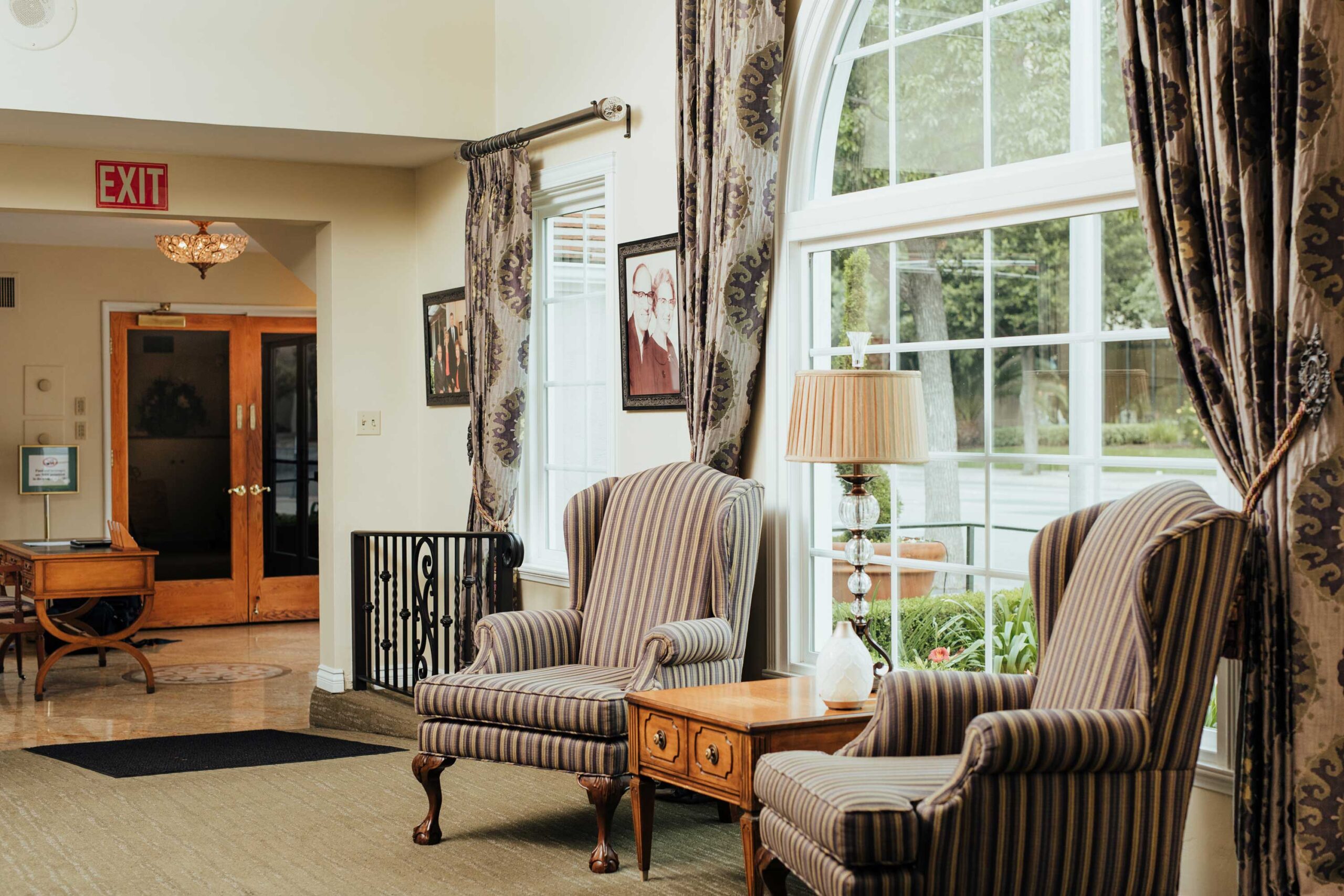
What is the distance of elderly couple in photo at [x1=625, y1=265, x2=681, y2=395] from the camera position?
16.2 ft

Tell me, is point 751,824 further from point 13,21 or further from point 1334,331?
point 13,21

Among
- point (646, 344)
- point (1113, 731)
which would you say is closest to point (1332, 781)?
point (1113, 731)

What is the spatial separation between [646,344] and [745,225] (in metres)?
0.85

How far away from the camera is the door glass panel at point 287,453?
Result: 32.5ft

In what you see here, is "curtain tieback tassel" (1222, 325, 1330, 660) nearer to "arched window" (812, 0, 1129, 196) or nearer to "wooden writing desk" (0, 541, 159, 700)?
"arched window" (812, 0, 1129, 196)

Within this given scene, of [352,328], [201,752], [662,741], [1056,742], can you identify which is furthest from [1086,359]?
[352,328]

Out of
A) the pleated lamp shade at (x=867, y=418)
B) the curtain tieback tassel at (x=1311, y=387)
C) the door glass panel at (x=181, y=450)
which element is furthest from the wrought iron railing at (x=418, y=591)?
the door glass panel at (x=181, y=450)

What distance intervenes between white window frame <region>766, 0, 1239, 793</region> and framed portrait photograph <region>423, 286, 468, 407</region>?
84.4 inches

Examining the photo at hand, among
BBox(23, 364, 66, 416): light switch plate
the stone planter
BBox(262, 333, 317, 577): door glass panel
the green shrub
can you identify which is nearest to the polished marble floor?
BBox(262, 333, 317, 577): door glass panel

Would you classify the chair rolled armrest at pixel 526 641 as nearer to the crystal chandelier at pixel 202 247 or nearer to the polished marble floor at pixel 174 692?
the polished marble floor at pixel 174 692

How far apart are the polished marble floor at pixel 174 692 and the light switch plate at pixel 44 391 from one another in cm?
158

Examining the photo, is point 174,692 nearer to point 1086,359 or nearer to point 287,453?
point 287,453

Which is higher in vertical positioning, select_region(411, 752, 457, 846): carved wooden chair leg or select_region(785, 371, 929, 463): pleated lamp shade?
select_region(785, 371, 929, 463): pleated lamp shade

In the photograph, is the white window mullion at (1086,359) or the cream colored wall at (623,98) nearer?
the white window mullion at (1086,359)
